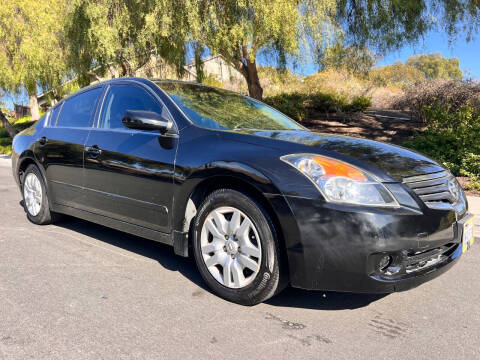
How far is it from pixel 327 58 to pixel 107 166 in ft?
31.5

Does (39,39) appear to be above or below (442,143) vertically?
above

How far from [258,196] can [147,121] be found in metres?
1.11

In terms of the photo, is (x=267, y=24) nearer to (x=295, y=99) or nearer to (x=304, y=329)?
(x=295, y=99)

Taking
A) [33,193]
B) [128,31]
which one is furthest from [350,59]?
[33,193]

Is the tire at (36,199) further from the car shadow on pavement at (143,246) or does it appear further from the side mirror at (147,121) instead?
the side mirror at (147,121)

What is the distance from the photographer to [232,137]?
10.5 feet

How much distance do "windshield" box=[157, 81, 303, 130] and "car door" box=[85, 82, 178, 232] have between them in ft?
0.78

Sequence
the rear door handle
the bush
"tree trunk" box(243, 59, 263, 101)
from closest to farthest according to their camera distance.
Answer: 1. the rear door handle
2. the bush
3. "tree trunk" box(243, 59, 263, 101)

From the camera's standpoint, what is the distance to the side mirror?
338 centimetres

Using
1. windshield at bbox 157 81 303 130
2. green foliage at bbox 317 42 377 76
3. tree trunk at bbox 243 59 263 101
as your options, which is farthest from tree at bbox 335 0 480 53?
windshield at bbox 157 81 303 130

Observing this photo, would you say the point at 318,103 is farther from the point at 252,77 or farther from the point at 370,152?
the point at 370,152

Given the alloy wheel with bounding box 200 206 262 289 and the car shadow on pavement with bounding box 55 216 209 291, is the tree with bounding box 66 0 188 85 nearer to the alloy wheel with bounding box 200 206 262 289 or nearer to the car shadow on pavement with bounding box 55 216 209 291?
the car shadow on pavement with bounding box 55 216 209 291

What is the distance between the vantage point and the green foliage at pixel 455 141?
29.7ft

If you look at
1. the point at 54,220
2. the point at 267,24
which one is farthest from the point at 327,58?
the point at 54,220
